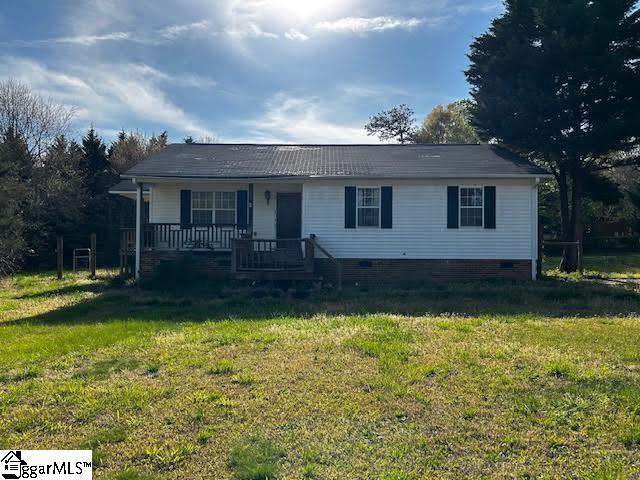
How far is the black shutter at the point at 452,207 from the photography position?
46.2 ft

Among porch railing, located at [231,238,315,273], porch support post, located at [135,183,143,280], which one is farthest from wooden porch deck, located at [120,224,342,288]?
porch support post, located at [135,183,143,280]

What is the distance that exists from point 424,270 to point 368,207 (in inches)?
97.7

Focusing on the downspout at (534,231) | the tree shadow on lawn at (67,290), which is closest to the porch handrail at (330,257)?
the downspout at (534,231)

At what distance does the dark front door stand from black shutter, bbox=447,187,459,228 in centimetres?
452

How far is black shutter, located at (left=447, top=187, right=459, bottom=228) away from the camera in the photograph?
14.1 meters

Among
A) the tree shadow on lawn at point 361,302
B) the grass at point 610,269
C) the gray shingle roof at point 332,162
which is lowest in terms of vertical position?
the tree shadow on lawn at point 361,302

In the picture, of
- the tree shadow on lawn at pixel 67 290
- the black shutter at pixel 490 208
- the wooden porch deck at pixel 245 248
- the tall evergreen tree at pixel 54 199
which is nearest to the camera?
the wooden porch deck at pixel 245 248

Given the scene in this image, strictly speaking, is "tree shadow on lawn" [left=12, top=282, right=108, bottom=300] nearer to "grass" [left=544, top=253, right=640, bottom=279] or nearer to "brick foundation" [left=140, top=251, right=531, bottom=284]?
"brick foundation" [left=140, top=251, right=531, bottom=284]

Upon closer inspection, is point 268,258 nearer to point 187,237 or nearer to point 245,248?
point 245,248

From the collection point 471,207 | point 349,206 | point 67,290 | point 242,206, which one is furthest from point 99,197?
point 471,207

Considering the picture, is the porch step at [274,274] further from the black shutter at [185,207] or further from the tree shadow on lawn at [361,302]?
the black shutter at [185,207]

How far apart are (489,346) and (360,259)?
25.6 ft

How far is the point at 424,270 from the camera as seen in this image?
14.2 m

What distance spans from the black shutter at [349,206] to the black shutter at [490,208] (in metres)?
3.83
